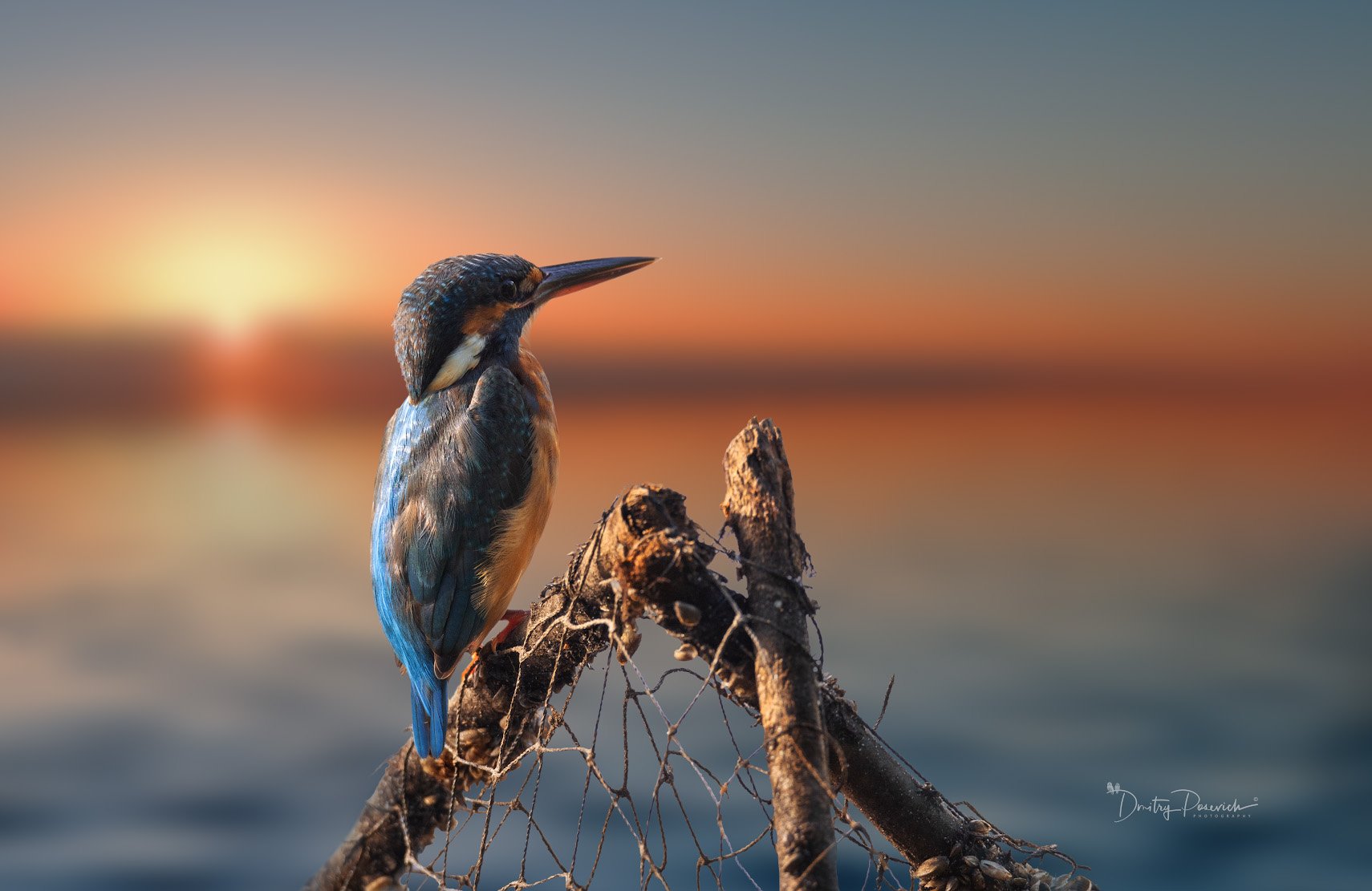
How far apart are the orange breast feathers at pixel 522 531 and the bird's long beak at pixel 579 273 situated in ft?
1.25

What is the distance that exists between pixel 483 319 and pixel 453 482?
55cm

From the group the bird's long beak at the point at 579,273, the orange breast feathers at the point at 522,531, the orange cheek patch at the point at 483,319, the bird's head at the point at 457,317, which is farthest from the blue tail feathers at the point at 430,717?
the bird's long beak at the point at 579,273

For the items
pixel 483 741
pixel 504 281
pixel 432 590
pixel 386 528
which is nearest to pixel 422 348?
pixel 504 281

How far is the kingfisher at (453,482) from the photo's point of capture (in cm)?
269

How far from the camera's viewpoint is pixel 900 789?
2348 millimetres

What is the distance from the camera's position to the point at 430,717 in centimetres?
271

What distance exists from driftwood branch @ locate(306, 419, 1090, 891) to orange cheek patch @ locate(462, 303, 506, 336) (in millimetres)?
858

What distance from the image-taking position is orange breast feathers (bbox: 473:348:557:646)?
2717 mm

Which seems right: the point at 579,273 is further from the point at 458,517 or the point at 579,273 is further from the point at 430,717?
the point at 430,717

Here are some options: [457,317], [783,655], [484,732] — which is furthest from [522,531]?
[783,655]

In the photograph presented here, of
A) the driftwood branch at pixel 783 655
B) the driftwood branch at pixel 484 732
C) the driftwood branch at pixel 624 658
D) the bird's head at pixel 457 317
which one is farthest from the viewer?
the bird's head at pixel 457 317

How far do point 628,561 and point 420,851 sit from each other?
1.47 metres

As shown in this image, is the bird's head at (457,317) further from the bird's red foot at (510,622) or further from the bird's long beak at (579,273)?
the bird's red foot at (510,622)

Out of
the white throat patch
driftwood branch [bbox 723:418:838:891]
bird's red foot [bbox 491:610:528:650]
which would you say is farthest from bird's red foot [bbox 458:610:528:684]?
driftwood branch [bbox 723:418:838:891]
